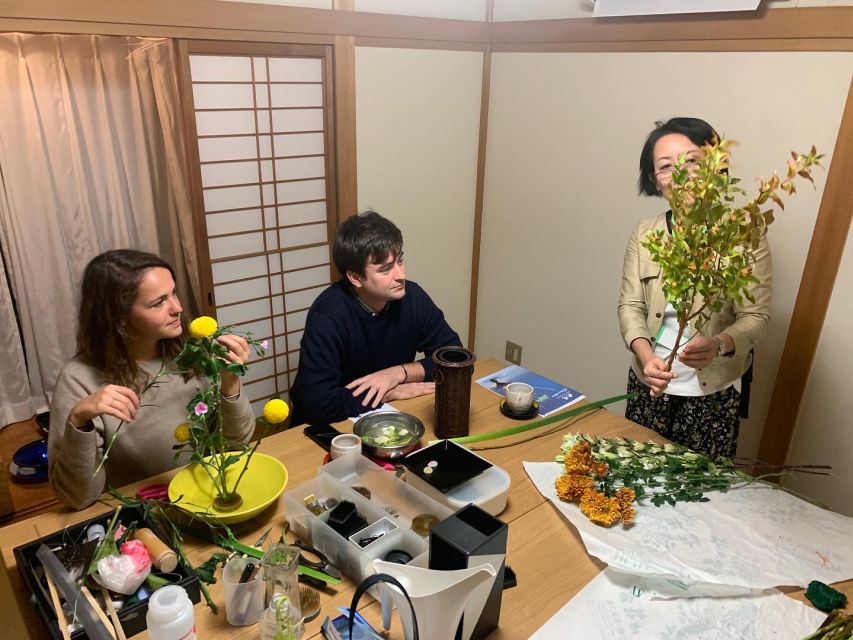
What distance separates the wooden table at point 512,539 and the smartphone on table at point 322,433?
0.07ft

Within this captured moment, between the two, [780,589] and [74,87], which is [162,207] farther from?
[780,589]

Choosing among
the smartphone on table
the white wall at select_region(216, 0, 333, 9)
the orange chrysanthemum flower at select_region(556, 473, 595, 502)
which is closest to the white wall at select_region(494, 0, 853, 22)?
the white wall at select_region(216, 0, 333, 9)

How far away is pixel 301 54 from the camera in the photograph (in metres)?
2.75

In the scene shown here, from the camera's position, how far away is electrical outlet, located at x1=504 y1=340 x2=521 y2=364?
3.60 metres

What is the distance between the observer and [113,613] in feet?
3.33

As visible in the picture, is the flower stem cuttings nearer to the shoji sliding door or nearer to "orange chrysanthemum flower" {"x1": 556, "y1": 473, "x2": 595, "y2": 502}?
"orange chrysanthemum flower" {"x1": 556, "y1": 473, "x2": 595, "y2": 502}

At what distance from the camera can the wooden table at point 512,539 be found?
3.72 ft

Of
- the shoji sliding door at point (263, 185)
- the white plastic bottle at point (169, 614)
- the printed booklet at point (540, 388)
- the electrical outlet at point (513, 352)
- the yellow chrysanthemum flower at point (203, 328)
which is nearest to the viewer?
the white plastic bottle at point (169, 614)

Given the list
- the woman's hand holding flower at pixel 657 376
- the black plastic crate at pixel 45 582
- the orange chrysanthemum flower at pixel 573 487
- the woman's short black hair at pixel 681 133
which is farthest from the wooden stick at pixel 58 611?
the woman's short black hair at pixel 681 133

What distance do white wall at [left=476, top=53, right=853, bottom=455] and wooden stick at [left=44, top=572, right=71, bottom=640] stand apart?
94.5 inches

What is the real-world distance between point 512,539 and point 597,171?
2.07 meters

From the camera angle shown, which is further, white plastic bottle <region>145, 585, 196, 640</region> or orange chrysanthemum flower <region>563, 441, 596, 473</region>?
orange chrysanthemum flower <region>563, 441, 596, 473</region>

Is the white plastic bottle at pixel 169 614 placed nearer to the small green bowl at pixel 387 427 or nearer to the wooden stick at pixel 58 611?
the wooden stick at pixel 58 611

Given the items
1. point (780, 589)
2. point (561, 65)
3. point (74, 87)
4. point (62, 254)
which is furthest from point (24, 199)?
point (780, 589)
